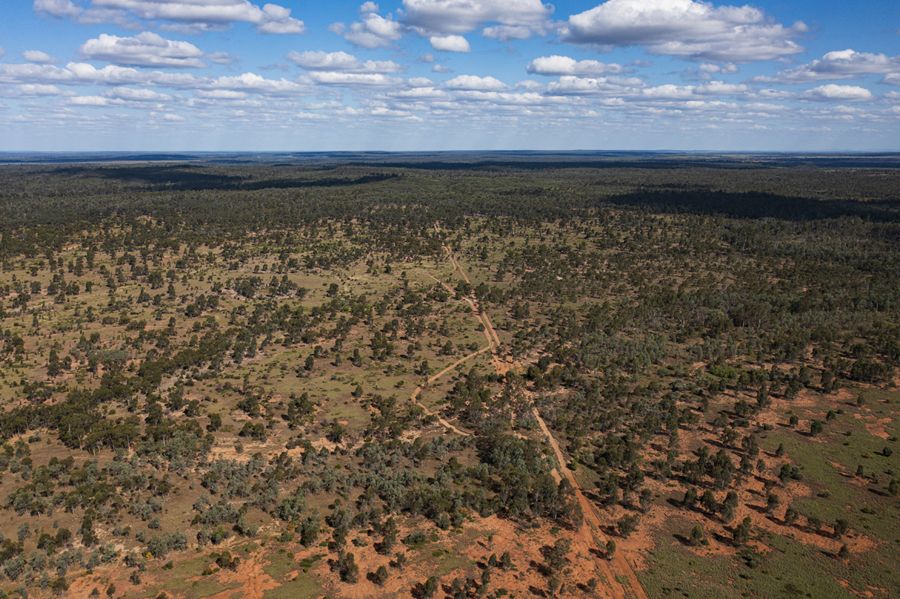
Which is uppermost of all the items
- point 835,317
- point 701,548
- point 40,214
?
point 40,214

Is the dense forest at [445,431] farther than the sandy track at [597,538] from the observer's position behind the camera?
Yes

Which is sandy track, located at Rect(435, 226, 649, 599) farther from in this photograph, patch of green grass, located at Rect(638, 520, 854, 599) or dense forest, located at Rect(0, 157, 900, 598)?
patch of green grass, located at Rect(638, 520, 854, 599)

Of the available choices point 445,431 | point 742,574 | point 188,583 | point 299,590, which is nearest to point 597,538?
Answer: point 742,574

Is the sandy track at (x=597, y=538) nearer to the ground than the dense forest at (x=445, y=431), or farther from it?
nearer to the ground

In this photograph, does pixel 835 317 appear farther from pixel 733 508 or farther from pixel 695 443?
pixel 733 508

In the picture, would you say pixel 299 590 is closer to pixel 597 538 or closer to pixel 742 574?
pixel 597 538

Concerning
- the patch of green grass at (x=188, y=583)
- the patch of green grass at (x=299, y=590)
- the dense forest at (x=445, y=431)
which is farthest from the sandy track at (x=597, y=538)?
the patch of green grass at (x=188, y=583)

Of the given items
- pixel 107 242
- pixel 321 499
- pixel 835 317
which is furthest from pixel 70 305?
pixel 835 317

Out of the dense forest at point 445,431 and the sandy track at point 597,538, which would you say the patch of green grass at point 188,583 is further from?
the sandy track at point 597,538

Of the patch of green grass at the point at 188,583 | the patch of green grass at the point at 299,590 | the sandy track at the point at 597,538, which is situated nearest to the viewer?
the patch of green grass at the point at 188,583
